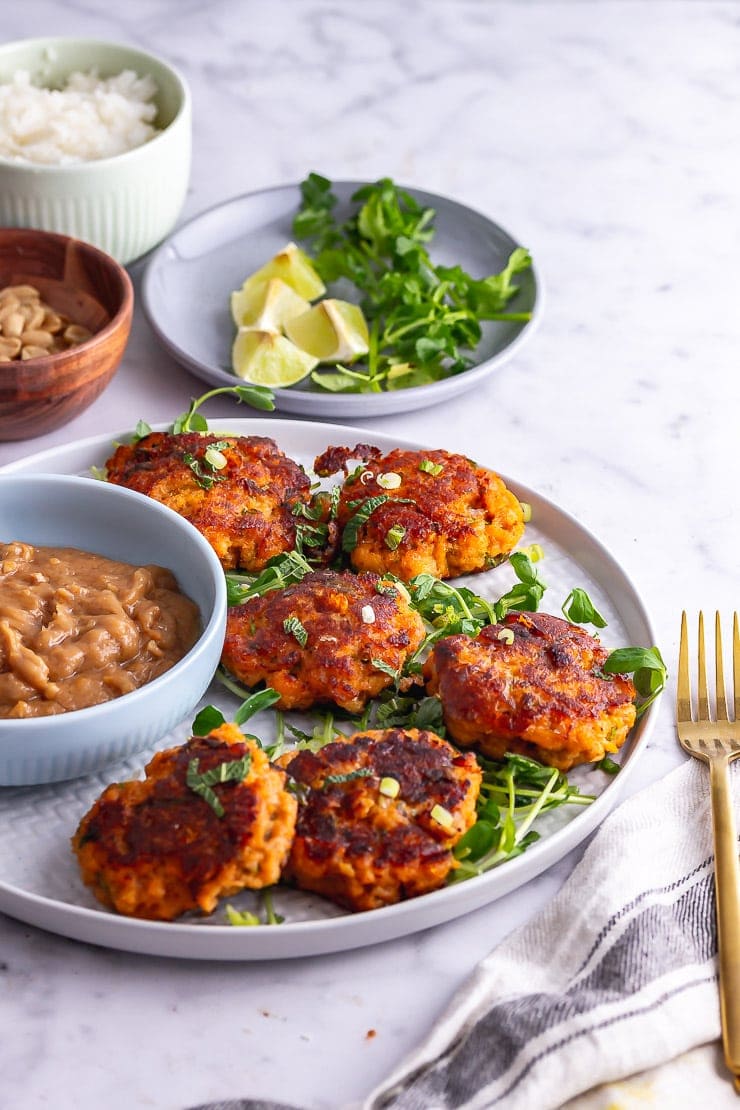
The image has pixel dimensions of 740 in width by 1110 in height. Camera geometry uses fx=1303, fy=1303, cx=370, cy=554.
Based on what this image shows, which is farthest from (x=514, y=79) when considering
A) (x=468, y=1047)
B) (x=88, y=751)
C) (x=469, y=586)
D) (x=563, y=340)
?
(x=468, y=1047)

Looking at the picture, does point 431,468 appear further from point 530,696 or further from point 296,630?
point 530,696

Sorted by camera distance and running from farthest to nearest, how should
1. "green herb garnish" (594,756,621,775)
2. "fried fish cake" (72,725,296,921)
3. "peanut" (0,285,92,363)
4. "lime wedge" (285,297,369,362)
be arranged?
1. "lime wedge" (285,297,369,362)
2. "peanut" (0,285,92,363)
3. "green herb garnish" (594,756,621,775)
4. "fried fish cake" (72,725,296,921)

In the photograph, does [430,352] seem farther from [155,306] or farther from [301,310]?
[155,306]

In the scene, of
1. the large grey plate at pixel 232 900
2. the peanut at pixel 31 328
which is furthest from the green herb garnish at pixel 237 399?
the large grey plate at pixel 232 900

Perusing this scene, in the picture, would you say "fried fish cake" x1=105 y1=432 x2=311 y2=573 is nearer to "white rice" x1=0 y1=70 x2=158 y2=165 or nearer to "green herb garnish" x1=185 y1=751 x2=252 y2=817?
"green herb garnish" x1=185 y1=751 x2=252 y2=817

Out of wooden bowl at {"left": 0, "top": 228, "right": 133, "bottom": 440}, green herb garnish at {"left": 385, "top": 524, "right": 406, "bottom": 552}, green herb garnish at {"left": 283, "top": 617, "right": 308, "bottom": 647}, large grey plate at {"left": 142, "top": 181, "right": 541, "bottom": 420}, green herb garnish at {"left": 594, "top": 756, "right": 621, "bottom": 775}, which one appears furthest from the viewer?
large grey plate at {"left": 142, "top": 181, "right": 541, "bottom": 420}

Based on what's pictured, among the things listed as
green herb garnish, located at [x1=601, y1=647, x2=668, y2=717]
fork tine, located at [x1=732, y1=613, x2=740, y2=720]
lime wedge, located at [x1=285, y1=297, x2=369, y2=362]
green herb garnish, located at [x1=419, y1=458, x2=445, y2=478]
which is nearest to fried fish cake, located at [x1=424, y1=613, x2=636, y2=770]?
green herb garnish, located at [x1=601, y1=647, x2=668, y2=717]
